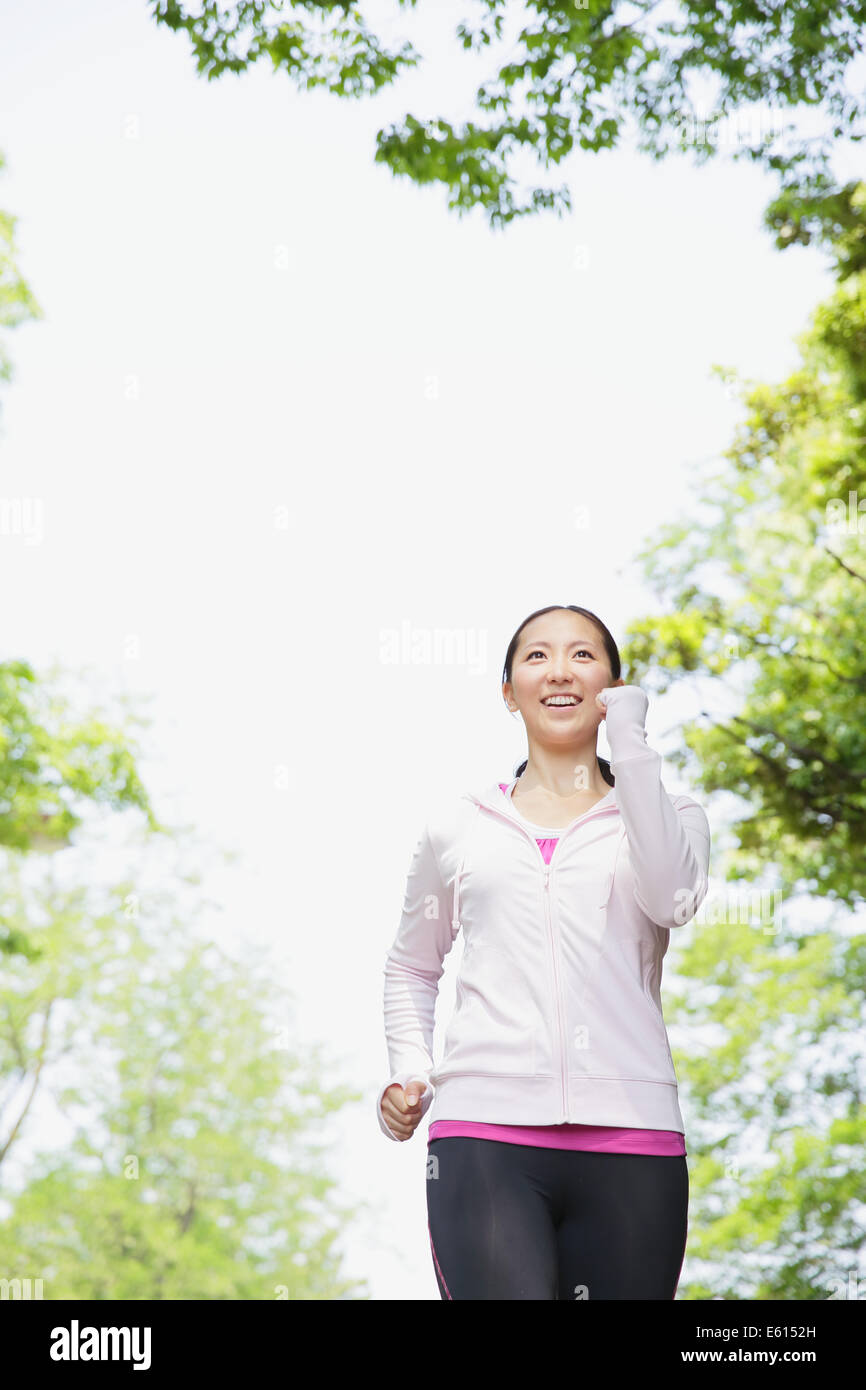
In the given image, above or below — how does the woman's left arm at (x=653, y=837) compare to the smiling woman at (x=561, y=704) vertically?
below

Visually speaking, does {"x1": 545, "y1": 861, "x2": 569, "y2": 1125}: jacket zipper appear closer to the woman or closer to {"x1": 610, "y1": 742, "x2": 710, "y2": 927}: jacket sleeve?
the woman

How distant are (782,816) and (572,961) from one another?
8825 mm

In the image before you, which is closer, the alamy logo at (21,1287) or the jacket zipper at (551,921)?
the jacket zipper at (551,921)

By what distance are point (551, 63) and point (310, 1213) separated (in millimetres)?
15225

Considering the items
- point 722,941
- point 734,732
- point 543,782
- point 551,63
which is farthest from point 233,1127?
point 543,782

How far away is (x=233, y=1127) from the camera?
1791 cm

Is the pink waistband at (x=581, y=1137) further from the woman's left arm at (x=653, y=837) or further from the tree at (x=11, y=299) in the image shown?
the tree at (x=11, y=299)

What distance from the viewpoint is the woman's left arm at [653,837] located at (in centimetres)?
195
